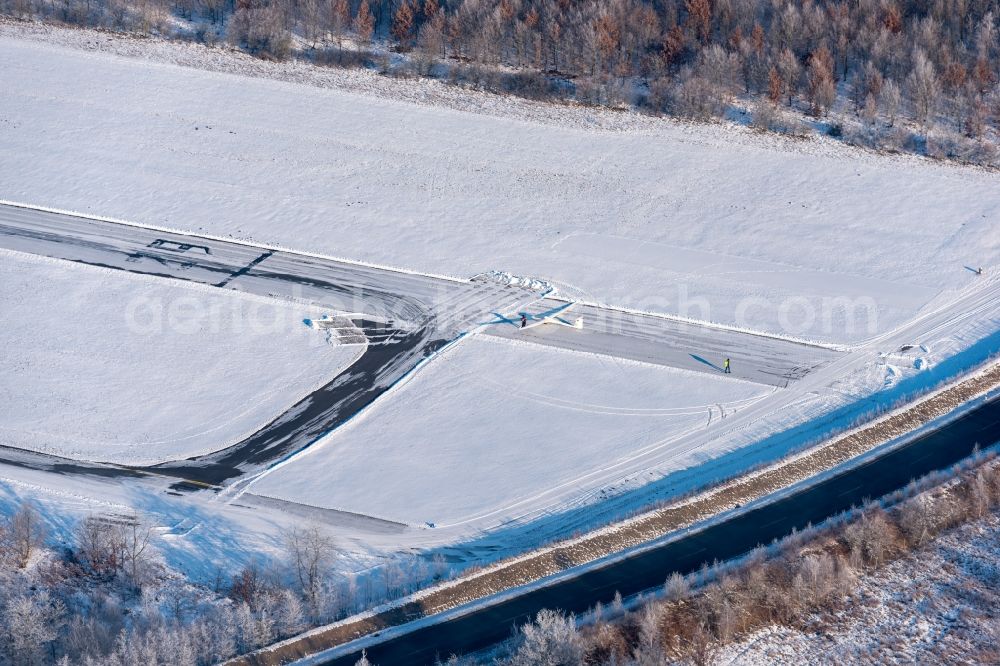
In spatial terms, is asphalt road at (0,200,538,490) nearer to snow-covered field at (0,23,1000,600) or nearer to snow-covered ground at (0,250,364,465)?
snow-covered ground at (0,250,364,465)

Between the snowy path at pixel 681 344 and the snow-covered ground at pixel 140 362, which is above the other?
the snowy path at pixel 681 344

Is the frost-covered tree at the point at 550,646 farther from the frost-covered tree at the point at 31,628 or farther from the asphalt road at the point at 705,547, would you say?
the frost-covered tree at the point at 31,628

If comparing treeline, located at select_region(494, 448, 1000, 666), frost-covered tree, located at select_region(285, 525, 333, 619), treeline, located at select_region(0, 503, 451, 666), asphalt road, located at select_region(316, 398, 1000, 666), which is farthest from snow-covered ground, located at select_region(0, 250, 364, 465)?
treeline, located at select_region(494, 448, 1000, 666)

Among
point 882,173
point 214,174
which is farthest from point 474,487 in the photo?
point 882,173

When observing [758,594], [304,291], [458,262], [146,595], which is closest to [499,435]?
[758,594]

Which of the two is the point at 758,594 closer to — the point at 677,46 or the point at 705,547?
the point at 705,547

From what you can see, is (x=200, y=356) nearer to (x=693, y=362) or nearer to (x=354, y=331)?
(x=354, y=331)

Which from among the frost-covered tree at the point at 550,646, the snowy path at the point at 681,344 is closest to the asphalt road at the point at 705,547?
the frost-covered tree at the point at 550,646
